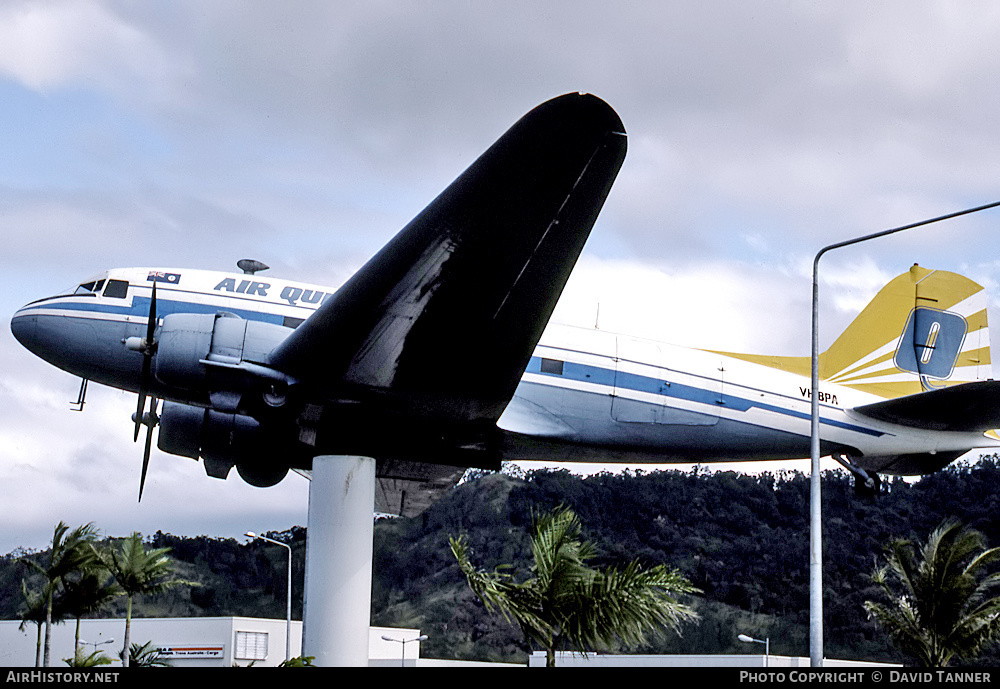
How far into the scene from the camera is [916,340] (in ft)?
80.1

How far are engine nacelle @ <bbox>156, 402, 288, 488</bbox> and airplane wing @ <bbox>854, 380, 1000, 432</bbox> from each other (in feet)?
40.5

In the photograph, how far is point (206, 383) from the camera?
1490cm

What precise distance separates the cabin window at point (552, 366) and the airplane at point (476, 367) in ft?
0.10

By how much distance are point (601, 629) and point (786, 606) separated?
68471 mm

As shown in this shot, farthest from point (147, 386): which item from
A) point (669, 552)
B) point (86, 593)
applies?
point (669, 552)

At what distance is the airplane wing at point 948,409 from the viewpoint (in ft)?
61.3

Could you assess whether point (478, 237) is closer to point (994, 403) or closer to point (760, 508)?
point (994, 403)

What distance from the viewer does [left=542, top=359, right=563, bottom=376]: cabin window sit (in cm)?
1823

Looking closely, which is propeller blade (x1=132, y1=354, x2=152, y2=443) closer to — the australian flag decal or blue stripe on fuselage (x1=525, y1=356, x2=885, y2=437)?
the australian flag decal

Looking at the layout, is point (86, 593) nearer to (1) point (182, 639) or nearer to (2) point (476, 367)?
(1) point (182, 639)

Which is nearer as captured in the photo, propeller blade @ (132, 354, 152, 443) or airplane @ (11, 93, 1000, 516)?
airplane @ (11, 93, 1000, 516)

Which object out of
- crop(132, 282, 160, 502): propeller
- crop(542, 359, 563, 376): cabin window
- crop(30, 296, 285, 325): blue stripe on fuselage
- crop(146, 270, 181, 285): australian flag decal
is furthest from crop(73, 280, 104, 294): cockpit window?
crop(542, 359, 563, 376): cabin window

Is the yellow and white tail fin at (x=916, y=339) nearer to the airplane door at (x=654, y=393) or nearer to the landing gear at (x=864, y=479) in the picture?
the landing gear at (x=864, y=479)

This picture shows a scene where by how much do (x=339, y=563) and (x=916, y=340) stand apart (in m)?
15.9
